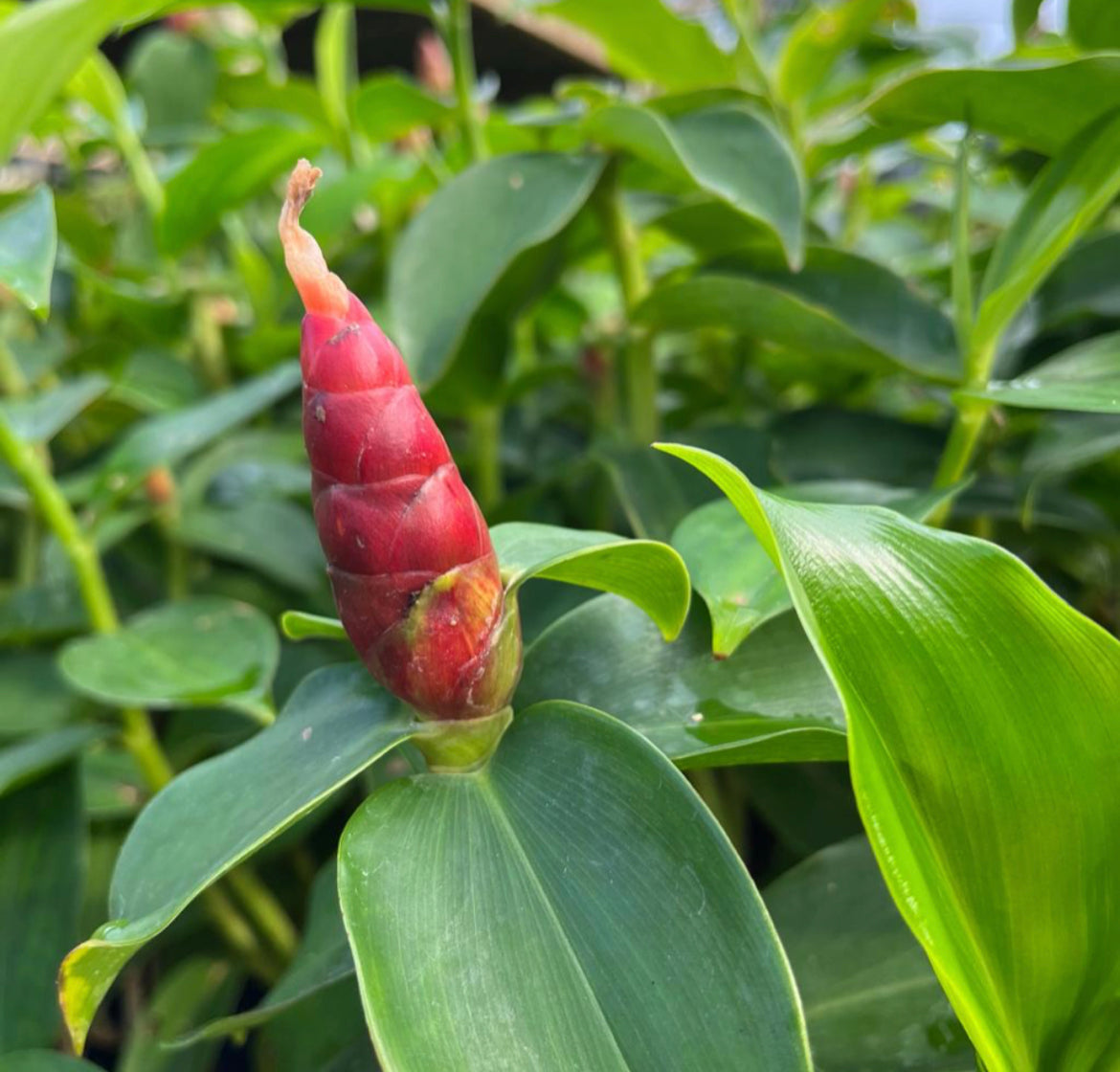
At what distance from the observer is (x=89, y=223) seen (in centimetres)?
77

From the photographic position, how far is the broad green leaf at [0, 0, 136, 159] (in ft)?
1.12

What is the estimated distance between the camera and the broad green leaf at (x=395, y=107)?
2.05 ft

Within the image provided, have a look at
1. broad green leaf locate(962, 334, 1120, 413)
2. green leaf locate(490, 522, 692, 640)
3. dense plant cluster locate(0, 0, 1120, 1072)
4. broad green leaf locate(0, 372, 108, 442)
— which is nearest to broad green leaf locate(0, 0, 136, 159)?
dense plant cluster locate(0, 0, 1120, 1072)

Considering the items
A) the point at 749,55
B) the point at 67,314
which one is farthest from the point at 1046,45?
the point at 67,314

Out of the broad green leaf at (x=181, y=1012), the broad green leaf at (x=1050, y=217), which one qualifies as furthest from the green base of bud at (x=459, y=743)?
the broad green leaf at (x=181, y=1012)

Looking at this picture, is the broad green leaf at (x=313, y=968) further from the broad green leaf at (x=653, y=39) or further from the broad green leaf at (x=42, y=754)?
the broad green leaf at (x=653, y=39)

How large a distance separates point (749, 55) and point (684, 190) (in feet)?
0.35

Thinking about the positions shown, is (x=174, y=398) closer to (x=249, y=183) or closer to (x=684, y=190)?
(x=249, y=183)

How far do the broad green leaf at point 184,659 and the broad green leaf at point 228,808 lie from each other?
0.12 metres

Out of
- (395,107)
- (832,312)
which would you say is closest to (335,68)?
(395,107)

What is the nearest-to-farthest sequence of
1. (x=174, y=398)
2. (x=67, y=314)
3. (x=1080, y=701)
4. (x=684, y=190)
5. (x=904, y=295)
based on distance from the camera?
(x=1080, y=701)
(x=904, y=295)
(x=684, y=190)
(x=174, y=398)
(x=67, y=314)

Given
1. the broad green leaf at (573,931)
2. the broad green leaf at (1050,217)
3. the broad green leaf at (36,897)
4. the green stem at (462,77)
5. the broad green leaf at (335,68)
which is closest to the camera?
the broad green leaf at (573,931)

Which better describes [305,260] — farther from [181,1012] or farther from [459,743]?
[181,1012]

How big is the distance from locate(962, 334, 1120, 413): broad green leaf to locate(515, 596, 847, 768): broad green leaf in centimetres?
11
